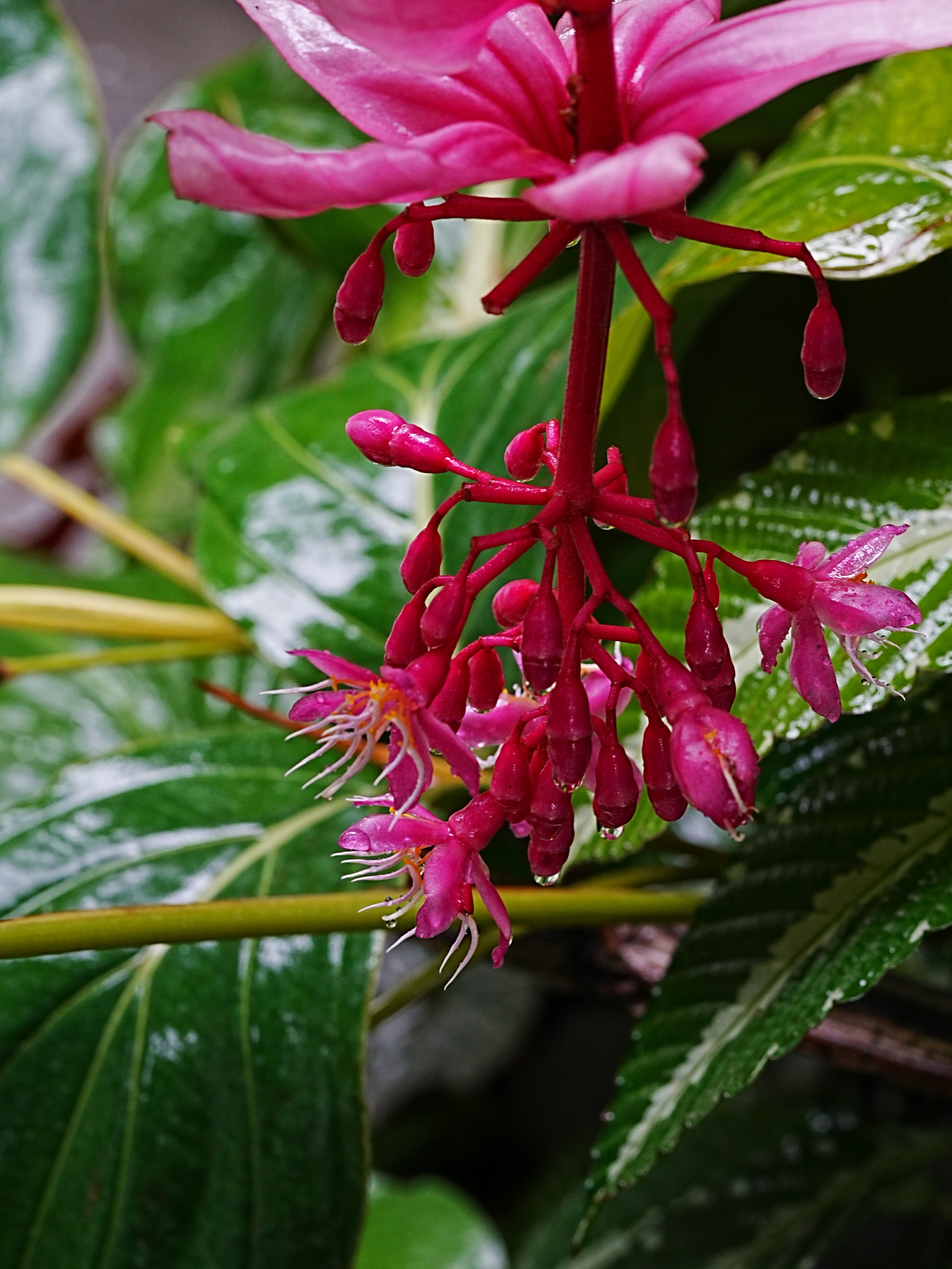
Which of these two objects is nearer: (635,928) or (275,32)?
(275,32)

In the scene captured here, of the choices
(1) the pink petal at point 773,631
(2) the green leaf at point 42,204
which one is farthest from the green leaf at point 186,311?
(1) the pink petal at point 773,631

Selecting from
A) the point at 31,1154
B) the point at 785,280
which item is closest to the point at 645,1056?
the point at 31,1154

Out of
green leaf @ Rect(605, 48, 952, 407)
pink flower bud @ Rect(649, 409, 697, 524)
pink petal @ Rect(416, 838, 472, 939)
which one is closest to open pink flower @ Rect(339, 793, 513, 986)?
pink petal @ Rect(416, 838, 472, 939)

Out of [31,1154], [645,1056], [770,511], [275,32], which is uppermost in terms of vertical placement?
[275,32]

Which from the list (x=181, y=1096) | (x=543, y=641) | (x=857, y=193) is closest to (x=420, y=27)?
(x=543, y=641)

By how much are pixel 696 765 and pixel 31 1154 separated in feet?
1.35

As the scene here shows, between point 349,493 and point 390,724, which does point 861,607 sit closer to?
point 390,724

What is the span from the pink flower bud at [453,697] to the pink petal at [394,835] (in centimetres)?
4

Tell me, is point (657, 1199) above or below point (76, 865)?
below

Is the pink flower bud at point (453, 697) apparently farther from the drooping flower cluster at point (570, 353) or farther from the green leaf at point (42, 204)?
the green leaf at point (42, 204)

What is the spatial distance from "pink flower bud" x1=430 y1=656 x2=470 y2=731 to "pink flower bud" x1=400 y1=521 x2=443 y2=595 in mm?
23

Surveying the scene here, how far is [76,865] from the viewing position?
58 cm

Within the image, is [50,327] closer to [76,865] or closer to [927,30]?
[76,865]

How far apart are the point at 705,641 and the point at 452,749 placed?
0.07 metres
